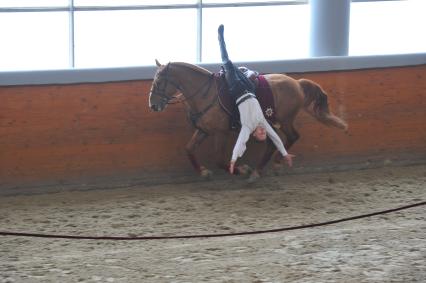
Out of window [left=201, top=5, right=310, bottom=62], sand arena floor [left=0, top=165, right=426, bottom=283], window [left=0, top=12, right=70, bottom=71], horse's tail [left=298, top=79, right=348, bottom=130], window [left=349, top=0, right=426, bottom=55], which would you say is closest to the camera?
sand arena floor [left=0, top=165, right=426, bottom=283]

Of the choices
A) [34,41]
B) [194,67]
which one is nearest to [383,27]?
[194,67]

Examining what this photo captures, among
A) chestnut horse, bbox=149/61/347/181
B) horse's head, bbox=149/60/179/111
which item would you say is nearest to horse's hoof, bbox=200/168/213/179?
chestnut horse, bbox=149/61/347/181

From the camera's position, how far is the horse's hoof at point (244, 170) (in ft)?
23.6

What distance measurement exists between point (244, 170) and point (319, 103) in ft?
2.94

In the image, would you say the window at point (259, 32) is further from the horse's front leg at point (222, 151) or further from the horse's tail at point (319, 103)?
the horse's front leg at point (222, 151)

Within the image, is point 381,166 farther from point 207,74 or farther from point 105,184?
point 105,184

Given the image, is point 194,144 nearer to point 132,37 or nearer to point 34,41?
point 132,37

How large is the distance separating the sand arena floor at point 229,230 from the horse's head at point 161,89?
75cm

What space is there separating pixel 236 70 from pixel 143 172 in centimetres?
120

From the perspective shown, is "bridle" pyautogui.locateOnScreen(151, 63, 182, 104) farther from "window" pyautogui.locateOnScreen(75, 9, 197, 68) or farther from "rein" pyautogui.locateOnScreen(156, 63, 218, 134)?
"window" pyautogui.locateOnScreen(75, 9, 197, 68)

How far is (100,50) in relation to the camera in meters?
7.11

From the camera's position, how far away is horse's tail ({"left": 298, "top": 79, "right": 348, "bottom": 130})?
7270 millimetres

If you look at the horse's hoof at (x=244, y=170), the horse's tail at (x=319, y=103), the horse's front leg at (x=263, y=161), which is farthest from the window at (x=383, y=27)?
the horse's hoof at (x=244, y=170)

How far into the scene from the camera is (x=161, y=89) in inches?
269
